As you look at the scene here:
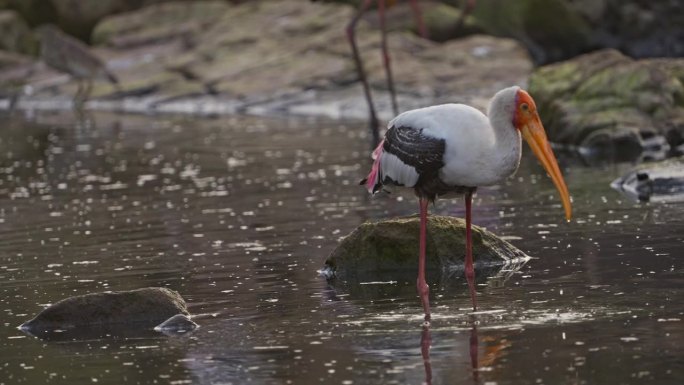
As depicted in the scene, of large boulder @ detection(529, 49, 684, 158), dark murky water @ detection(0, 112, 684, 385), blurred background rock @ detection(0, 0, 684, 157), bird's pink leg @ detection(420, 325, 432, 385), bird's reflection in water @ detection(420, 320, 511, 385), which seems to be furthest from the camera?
blurred background rock @ detection(0, 0, 684, 157)

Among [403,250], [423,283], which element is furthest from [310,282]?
[423,283]

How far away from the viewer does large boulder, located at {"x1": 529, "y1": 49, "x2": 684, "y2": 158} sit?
19.4m

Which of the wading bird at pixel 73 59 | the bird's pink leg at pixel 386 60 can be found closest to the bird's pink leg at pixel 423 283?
the bird's pink leg at pixel 386 60

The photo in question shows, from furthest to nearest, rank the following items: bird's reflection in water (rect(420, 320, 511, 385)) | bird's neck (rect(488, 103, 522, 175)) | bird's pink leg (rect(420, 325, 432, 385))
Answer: bird's neck (rect(488, 103, 522, 175)) → bird's reflection in water (rect(420, 320, 511, 385)) → bird's pink leg (rect(420, 325, 432, 385))

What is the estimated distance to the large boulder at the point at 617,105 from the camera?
1942cm

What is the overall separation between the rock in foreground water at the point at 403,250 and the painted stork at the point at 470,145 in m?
1.48

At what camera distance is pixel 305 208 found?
1564 centimetres

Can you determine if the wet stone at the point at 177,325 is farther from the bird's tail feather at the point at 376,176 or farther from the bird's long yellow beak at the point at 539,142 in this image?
the bird's long yellow beak at the point at 539,142

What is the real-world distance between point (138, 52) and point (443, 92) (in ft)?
41.8

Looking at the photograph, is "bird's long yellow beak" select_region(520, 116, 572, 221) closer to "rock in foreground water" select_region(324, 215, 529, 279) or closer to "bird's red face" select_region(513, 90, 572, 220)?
"bird's red face" select_region(513, 90, 572, 220)

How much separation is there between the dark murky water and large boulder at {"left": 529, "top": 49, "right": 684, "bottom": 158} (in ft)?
4.07

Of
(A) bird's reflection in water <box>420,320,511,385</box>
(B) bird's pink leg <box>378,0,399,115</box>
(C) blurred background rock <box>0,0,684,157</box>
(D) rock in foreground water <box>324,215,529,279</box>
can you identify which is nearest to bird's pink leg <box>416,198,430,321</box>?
(A) bird's reflection in water <box>420,320,511,385</box>

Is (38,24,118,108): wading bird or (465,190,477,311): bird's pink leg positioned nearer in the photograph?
(465,190,477,311): bird's pink leg

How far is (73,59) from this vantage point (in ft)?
115
